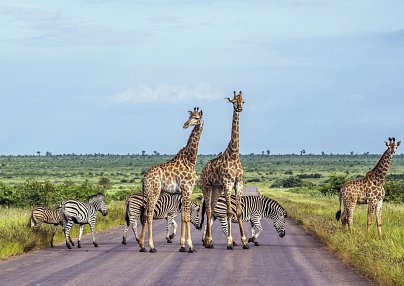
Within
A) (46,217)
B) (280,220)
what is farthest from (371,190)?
(46,217)

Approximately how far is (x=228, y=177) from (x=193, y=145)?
3.98 feet

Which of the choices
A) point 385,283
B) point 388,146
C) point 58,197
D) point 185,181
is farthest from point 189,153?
point 58,197

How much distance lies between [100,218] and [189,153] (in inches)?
413

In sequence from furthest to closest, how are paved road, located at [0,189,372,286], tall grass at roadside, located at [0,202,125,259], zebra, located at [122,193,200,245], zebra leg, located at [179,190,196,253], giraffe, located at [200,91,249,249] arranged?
zebra, located at [122,193,200,245], giraffe, located at [200,91,249,249], zebra leg, located at [179,190,196,253], tall grass at roadside, located at [0,202,125,259], paved road, located at [0,189,372,286]

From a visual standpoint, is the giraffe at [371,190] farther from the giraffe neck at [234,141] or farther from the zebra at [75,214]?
the zebra at [75,214]

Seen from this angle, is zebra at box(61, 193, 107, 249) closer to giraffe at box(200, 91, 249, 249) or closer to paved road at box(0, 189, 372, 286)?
paved road at box(0, 189, 372, 286)

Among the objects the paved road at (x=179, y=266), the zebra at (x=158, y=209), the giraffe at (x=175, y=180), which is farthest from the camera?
the zebra at (x=158, y=209)

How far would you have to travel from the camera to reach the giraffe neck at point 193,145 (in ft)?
73.0

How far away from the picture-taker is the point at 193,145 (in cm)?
2230

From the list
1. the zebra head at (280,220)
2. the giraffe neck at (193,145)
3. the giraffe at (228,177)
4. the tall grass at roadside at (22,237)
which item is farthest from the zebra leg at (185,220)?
the zebra head at (280,220)

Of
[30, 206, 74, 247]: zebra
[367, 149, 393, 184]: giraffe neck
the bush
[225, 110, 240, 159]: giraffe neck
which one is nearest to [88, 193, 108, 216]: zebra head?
[30, 206, 74, 247]: zebra

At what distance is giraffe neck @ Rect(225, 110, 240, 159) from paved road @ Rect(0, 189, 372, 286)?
2.40 metres

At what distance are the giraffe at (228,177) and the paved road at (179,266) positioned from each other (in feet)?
2.38

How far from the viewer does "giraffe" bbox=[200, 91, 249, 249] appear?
22.5 meters
